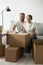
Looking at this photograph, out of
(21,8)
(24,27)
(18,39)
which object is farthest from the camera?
(21,8)

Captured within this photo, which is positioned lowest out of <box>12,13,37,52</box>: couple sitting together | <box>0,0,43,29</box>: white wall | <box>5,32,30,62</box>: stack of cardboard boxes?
<box>5,32,30,62</box>: stack of cardboard boxes

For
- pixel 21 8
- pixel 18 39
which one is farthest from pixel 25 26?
pixel 21 8

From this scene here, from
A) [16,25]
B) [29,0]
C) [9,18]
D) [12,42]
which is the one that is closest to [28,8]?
[29,0]

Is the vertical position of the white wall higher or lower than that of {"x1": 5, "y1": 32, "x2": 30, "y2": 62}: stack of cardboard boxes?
higher

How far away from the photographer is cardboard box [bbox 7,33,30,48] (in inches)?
118

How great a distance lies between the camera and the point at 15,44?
3.07 metres

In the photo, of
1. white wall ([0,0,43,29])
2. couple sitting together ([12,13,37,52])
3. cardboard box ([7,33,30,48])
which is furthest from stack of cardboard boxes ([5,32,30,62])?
white wall ([0,0,43,29])

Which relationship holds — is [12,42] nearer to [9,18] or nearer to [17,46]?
[17,46]

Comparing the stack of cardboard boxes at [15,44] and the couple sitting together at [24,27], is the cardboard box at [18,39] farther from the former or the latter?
the couple sitting together at [24,27]

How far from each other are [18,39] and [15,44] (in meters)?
0.14

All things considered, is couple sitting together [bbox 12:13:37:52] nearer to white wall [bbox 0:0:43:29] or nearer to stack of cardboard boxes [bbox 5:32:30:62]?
stack of cardboard boxes [bbox 5:32:30:62]

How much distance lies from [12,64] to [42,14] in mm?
2217

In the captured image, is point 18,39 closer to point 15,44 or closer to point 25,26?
point 15,44

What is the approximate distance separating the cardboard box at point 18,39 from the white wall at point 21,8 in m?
1.30
